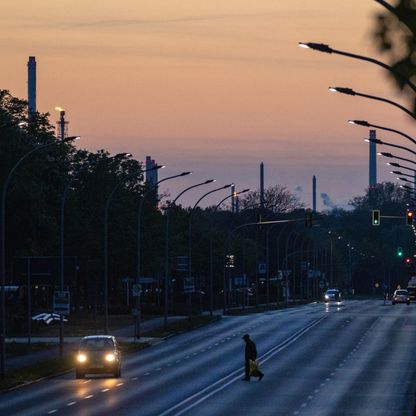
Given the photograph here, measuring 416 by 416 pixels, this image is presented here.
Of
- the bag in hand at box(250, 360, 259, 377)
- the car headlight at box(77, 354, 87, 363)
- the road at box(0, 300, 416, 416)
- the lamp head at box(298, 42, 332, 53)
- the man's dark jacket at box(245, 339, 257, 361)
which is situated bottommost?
the road at box(0, 300, 416, 416)

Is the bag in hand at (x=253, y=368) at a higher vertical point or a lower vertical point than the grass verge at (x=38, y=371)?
higher

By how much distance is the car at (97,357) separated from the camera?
158ft

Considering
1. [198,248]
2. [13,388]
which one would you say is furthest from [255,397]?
[198,248]

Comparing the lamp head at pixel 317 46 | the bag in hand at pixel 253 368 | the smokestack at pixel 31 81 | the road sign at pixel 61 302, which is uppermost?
the smokestack at pixel 31 81

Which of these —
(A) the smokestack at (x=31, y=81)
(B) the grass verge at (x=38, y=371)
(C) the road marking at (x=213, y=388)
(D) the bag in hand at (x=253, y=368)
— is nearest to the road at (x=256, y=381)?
(C) the road marking at (x=213, y=388)

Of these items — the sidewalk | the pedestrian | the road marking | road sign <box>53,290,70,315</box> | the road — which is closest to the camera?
the road marking

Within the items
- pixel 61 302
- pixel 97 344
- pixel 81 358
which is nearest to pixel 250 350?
pixel 97 344

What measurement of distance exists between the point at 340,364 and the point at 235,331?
29.7m

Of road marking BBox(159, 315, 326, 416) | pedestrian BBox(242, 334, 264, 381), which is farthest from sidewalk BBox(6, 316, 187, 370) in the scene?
pedestrian BBox(242, 334, 264, 381)

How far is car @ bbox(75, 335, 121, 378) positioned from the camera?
48.1 m

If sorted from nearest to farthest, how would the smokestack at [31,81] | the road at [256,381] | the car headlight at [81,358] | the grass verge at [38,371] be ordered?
the road at [256,381] < the grass verge at [38,371] < the car headlight at [81,358] < the smokestack at [31,81]

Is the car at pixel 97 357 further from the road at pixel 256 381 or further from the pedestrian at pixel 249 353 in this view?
the pedestrian at pixel 249 353

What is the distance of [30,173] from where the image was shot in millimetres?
84688

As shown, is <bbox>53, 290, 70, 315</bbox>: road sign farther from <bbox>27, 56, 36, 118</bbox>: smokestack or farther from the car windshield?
<bbox>27, 56, 36, 118</bbox>: smokestack
